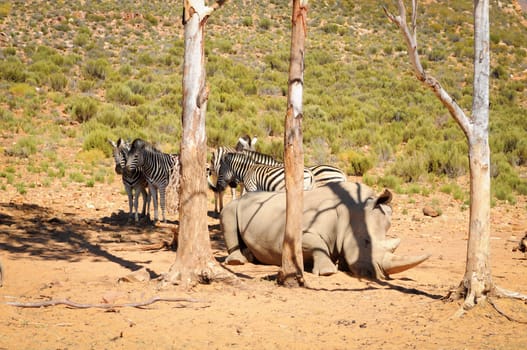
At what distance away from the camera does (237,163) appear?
50.6 ft

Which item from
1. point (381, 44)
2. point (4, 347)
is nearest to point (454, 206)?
point (4, 347)

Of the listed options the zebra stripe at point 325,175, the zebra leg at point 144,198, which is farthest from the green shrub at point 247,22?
the zebra stripe at point 325,175

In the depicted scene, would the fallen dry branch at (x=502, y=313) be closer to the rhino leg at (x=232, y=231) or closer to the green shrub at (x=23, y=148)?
the rhino leg at (x=232, y=231)

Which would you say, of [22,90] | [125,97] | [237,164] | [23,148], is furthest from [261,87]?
[237,164]

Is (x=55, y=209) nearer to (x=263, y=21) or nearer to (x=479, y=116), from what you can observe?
(x=479, y=116)

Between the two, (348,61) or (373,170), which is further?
(348,61)

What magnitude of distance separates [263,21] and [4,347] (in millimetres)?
44437

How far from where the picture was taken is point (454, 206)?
16.5 meters

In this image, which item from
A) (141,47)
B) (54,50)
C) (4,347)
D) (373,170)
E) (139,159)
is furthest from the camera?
(141,47)

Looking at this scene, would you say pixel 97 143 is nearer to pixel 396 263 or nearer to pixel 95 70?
pixel 95 70

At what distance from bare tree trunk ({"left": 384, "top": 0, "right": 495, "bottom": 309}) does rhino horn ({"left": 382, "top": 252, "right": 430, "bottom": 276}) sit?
1040mm

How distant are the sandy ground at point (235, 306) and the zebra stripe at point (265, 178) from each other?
197 centimetres

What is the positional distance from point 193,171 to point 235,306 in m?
1.81

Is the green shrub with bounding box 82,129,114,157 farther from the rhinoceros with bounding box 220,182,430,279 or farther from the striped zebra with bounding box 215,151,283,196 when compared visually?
the rhinoceros with bounding box 220,182,430,279
